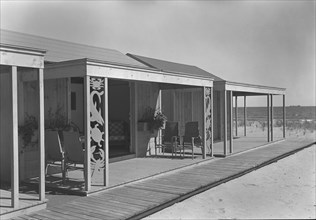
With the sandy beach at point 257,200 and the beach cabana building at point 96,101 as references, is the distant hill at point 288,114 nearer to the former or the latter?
the beach cabana building at point 96,101

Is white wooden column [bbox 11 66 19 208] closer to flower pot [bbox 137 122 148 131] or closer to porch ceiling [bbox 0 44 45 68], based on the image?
porch ceiling [bbox 0 44 45 68]

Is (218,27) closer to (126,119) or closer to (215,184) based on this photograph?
(215,184)

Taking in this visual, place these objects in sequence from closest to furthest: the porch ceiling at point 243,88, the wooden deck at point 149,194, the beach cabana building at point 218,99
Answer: the wooden deck at point 149,194 < the porch ceiling at point 243,88 < the beach cabana building at point 218,99

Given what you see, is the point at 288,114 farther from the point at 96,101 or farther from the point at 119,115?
the point at 96,101

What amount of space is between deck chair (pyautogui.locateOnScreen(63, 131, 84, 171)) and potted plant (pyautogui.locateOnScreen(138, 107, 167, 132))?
3.44 meters

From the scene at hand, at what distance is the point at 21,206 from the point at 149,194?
1.82 metres

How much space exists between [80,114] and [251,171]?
4089 millimetres

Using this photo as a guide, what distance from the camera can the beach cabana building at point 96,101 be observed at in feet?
17.4

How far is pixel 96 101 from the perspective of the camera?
7.06 m

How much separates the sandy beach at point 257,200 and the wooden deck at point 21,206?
1472 mm

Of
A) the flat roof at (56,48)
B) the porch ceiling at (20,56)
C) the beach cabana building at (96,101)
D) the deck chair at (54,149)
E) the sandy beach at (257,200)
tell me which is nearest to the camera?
the porch ceiling at (20,56)

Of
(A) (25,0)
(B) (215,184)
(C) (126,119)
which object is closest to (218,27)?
(B) (215,184)

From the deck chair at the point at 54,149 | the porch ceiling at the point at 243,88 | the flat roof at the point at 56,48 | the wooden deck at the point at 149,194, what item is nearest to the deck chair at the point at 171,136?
the wooden deck at the point at 149,194

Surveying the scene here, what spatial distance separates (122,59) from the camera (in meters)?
8.95
